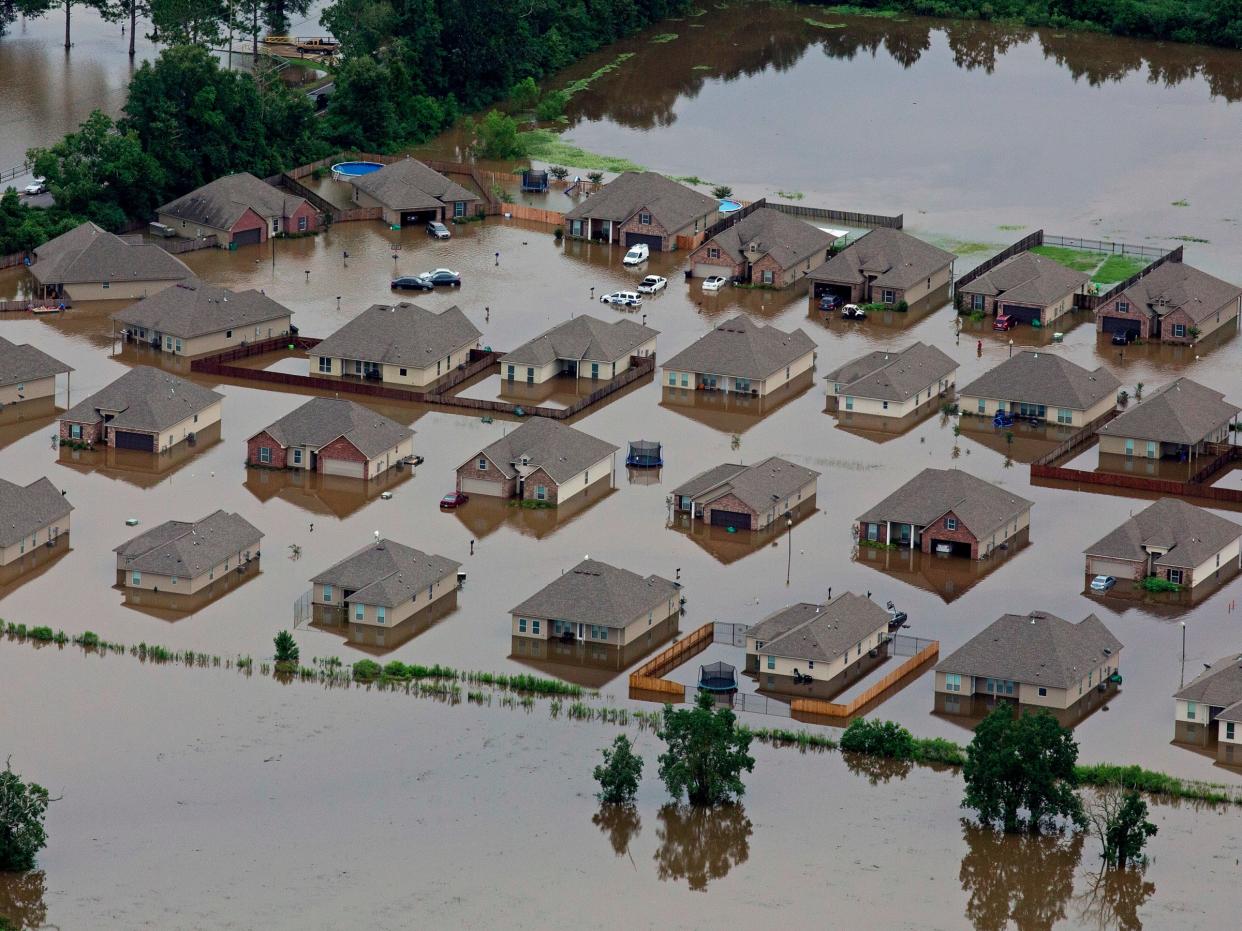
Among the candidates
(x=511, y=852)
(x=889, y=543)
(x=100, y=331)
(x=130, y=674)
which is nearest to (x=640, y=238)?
(x=100, y=331)

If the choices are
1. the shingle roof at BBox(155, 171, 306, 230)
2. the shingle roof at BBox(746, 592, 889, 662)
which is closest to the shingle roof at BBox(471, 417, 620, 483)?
the shingle roof at BBox(746, 592, 889, 662)

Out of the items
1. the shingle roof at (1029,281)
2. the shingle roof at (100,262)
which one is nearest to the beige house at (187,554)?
the shingle roof at (100,262)

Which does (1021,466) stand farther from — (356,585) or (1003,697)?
(356,585)

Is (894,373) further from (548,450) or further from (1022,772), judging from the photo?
(1022,772)

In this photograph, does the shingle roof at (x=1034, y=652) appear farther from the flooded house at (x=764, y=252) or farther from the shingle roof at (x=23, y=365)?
the flooded house at (x=764, y=252)

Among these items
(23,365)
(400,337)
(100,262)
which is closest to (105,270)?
(100,262)

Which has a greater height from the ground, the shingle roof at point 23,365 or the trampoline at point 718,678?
the trampoline at point 718,678
